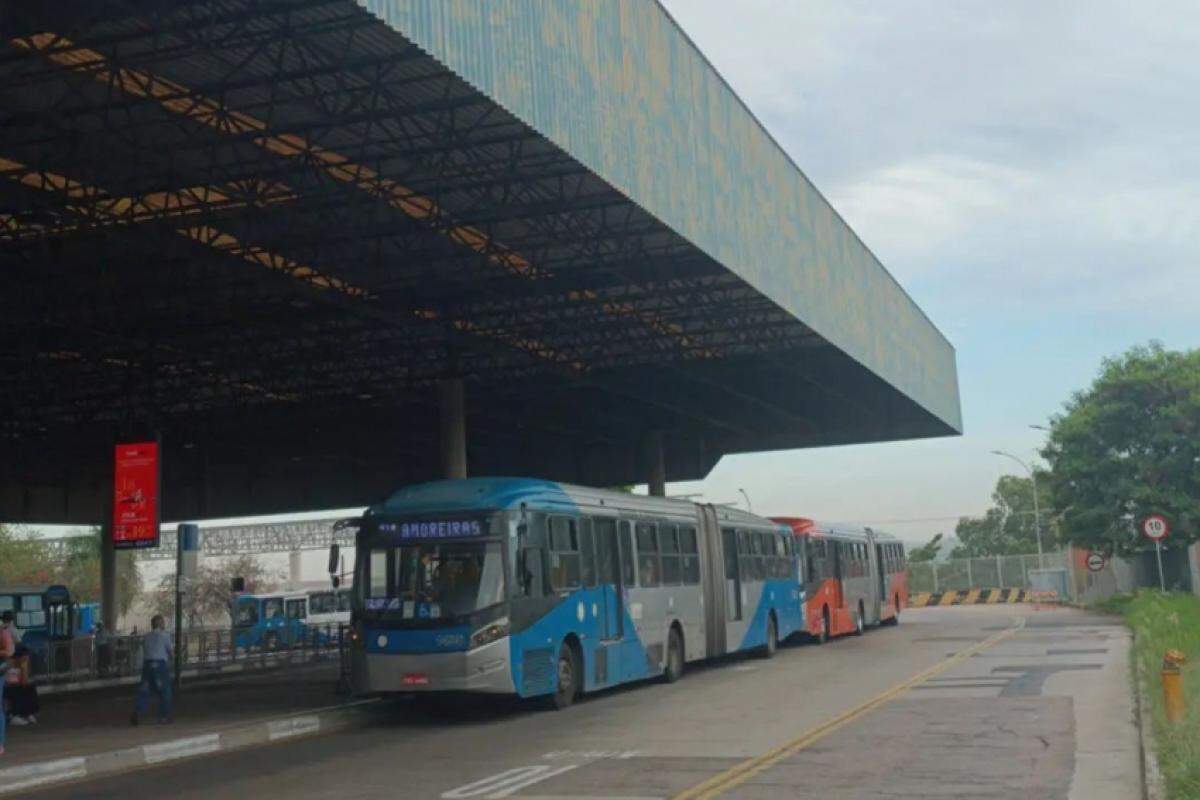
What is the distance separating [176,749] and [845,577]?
25.7 metres

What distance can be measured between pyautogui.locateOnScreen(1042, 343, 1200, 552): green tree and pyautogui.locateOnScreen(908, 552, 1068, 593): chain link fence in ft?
88.6

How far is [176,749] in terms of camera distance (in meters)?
17.5

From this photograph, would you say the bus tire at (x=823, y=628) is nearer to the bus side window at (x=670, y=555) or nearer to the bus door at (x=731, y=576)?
the bus door at (x=731, y=576)

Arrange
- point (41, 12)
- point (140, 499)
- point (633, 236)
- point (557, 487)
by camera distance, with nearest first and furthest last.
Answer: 1. point (41, 12)
2. point (557, 487)
3. point (140, 499)
4. point (633, 236)

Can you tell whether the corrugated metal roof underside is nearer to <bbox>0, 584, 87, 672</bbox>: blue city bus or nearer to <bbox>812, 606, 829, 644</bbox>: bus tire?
<bbox>812, 606, 829, 644</bbox>: bus tire

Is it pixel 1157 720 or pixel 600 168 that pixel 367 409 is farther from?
pixel 1157 720

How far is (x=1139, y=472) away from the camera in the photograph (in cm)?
4791

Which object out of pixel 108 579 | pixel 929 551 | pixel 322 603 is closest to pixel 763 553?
pixel 322 603

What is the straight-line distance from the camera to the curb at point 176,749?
15.2 m

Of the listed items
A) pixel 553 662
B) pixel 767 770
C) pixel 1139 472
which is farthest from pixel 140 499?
pixel 1139 472

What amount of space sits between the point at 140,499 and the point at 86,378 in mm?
16677

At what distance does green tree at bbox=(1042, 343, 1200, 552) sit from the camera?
47156 mm

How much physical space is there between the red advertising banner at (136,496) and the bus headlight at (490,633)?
317 inches

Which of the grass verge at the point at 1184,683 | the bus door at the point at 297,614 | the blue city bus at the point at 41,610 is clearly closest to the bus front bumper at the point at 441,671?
the grass verge at the point at 1184,683
